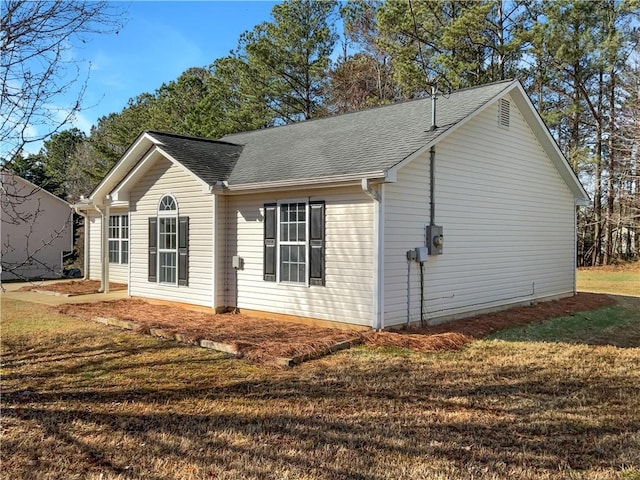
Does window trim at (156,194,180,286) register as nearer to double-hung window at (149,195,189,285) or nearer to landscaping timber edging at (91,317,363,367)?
double-hung window at (149,195,189,285)

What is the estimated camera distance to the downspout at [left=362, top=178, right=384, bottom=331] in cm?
827

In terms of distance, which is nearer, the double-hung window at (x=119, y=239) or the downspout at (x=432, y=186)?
the downspout at (x=432, y=186)

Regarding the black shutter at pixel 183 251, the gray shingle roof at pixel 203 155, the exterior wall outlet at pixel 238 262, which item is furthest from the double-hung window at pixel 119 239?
the exterior wall outlet at pixel 238 262

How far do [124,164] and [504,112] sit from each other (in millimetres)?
9320

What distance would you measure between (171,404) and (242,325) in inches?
164

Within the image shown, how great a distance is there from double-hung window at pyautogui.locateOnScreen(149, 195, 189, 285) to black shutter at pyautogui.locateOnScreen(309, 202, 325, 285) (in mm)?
3430

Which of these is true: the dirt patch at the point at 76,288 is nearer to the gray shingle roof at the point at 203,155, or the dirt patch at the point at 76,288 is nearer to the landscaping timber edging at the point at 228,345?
the gray shingle roof at the point at 203,155

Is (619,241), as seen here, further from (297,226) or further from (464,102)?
(297,226)

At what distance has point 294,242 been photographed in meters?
9.55

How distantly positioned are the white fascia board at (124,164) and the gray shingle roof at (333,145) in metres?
0.46

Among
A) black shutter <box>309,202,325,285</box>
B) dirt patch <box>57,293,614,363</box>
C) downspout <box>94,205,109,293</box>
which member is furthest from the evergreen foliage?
black shutter <box>309,202,325,285</box>

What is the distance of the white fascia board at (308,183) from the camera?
26.5ft

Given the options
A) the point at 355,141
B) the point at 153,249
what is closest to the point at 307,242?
the point at 355,141

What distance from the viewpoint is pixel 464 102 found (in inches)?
425
